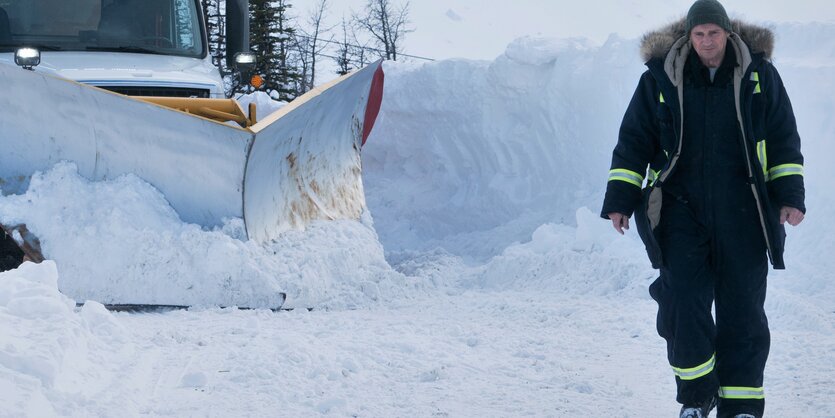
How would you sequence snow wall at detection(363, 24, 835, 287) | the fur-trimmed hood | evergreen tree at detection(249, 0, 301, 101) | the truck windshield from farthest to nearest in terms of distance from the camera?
evergreen tree at detection(249, 0, 301, 101)
snow wall at detection(363, 24, 835, 287)
the truck windshield
the fur-trimmed hood

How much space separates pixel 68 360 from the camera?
3.44m

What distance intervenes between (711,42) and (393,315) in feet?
8.74

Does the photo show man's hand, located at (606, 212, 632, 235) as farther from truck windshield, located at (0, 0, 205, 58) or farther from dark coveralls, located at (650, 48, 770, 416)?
truck windshield, located at (0, 0, 205, 58)

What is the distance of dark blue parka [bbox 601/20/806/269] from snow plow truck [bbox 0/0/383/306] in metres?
2.48

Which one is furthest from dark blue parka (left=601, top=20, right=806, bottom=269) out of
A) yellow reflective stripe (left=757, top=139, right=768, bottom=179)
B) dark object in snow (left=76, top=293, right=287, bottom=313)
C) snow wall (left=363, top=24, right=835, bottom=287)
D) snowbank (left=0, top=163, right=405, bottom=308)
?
snow wall (left=363, top=24, right=835, bottom=287)

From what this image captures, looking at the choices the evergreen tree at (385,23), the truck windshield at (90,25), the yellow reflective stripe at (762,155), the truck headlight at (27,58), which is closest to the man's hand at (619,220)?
the yellow reflective stripe at (762,155)

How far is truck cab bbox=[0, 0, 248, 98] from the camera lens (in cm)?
634

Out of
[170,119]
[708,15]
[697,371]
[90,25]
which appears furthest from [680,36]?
[90,25]

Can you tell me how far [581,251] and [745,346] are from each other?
146 inches

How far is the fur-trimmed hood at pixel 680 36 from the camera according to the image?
11.1ft

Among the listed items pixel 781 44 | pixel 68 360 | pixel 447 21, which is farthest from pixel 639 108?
pixel 447 21

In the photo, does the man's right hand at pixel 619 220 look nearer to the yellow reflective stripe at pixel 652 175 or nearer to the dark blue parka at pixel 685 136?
the dark blue parka at pixel 685 136

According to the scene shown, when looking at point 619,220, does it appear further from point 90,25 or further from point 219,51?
point 219,51

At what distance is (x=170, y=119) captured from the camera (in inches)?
205
